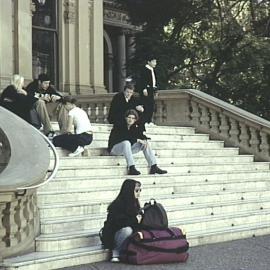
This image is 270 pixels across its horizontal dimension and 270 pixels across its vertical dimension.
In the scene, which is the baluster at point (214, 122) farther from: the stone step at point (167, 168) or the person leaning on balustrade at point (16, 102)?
the person leaning on balustrade at point (16, 102)

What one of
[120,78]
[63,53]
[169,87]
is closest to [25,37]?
[63,53]

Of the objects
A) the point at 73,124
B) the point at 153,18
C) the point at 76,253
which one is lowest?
the point at 76,253

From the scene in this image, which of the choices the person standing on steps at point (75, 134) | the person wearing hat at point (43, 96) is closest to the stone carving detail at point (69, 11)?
the person wearing hat at point (43, 96)

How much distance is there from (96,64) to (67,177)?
420 inches

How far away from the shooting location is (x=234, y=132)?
44.3 feet

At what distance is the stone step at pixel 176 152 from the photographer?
10.4m

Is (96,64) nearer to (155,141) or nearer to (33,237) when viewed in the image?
(155,141)

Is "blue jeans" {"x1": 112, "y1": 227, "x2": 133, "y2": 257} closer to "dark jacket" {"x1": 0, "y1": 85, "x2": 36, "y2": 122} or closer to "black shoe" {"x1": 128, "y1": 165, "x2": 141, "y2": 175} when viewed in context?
"black shoe" {"x1": 128, "y1": 165, "x2": 141, "y2": 175}

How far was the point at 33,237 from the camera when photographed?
7219 mm

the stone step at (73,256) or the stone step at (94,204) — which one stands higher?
the stone step at (94,204)

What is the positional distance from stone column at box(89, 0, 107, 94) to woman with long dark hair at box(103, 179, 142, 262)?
12050 mm

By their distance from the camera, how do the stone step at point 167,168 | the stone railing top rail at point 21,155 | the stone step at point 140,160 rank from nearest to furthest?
1. the stone railing top rail at point 21,155
2. the stone step at point 167,168
3. the stone step at point 140,160

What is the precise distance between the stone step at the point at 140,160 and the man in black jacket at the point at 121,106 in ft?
2.02

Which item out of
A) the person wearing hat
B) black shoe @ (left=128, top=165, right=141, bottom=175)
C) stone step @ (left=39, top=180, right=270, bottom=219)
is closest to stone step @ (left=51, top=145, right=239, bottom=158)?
black shoe @ (left=128, top=165, right=141, bottom=175)
